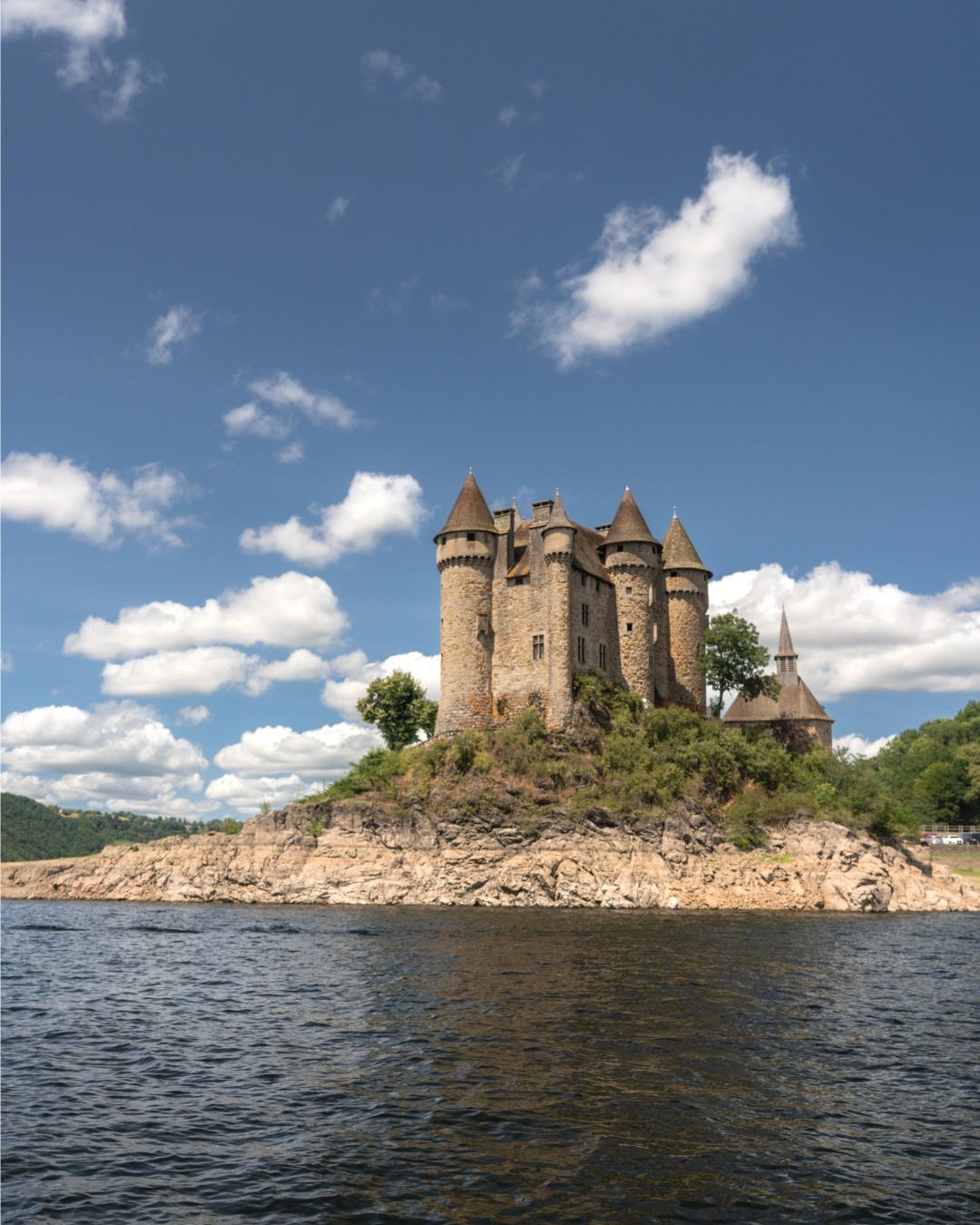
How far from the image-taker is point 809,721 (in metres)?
75.9

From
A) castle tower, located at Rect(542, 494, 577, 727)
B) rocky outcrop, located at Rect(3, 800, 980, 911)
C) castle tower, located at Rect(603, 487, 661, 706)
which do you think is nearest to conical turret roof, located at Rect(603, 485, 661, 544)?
castle tower, located at Rect(603, 487, 661, 706)

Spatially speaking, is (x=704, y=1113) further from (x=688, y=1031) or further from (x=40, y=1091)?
(x=40, y=1091)

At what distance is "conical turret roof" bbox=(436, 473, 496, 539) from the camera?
69.4 meters

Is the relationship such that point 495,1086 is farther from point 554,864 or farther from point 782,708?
point 782,708

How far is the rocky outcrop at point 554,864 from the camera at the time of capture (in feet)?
170

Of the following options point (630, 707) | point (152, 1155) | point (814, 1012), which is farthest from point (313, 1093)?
point (630, 707)

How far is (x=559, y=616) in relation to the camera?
65.5m

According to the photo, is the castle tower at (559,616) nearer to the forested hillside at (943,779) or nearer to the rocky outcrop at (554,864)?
the rocky outcrop at (554,864)

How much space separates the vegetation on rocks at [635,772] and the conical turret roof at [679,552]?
42.0 feet

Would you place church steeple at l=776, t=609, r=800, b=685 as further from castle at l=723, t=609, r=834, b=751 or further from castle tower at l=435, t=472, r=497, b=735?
castle tower at l=435, t=472, r=497, b=735

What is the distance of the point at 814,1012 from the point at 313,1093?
1289 cm

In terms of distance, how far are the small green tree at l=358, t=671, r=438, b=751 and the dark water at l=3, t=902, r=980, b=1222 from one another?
145ft

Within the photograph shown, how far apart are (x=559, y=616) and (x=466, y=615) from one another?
7188mm

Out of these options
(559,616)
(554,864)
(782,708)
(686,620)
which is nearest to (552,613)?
(559,616)
